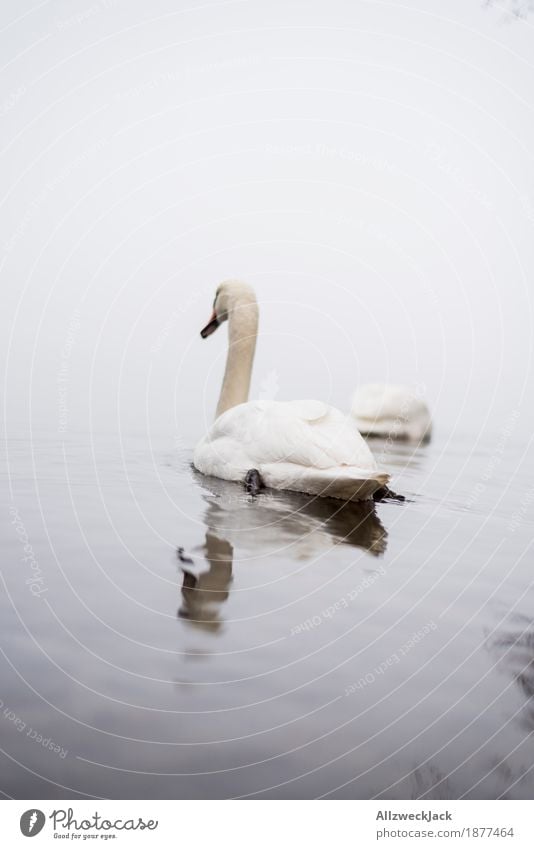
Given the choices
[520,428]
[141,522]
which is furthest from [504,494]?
[520,428]

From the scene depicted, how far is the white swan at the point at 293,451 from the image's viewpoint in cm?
816

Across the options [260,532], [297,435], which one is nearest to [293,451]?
[297,435]

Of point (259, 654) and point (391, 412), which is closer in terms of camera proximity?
point (259, 654)

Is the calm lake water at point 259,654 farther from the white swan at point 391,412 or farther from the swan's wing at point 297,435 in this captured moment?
the white swan at point 391,412

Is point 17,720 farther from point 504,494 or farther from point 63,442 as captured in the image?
point 63,442

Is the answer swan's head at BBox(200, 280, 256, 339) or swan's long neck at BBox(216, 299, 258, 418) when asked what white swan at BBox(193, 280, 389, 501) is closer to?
swan's long neck at BBox(216, 299, 258, 418)

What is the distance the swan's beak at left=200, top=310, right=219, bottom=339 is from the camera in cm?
1266

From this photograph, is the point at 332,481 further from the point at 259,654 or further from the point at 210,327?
the point at 210,327

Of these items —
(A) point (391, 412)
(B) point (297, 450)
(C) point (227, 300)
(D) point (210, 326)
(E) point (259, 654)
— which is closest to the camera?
(E) point (259, 654)

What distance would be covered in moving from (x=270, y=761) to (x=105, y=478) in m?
6.96

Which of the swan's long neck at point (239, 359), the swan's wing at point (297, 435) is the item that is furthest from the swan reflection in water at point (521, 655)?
the swan's long neck at point (239, 359)

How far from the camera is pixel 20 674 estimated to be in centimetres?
339
